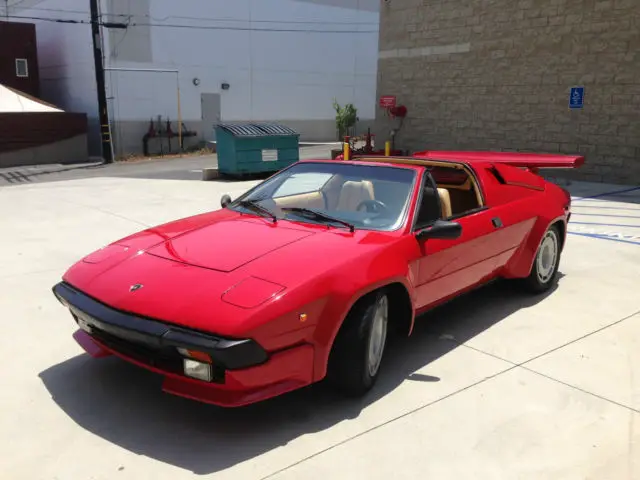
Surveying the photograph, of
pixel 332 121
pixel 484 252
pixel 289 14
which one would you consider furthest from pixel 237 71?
pixel 484 252

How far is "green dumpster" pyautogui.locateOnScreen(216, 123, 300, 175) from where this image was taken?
14.2m

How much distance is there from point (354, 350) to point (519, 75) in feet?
45.9

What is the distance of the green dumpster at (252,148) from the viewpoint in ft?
46.7

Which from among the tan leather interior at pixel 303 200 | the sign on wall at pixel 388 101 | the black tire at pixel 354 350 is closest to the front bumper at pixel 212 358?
the black tire at pixel 354 350

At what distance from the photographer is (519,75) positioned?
15203 mm

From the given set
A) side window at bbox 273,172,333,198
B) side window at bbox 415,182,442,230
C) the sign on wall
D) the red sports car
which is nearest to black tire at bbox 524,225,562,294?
the red sports car

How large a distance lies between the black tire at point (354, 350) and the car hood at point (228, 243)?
0.58 meters

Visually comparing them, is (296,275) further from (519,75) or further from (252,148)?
(519,75)

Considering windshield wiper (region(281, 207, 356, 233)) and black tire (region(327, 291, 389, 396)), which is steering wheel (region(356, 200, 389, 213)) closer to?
windshield wiper (region(281, 207, 356, 233))


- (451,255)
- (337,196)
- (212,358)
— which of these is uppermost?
(337,196)

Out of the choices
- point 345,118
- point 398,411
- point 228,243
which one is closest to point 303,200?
point 228,243

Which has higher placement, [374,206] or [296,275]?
[374,206]

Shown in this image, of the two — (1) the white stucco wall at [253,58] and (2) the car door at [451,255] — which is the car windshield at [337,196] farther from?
(1) the white stucco wall at [253,58]

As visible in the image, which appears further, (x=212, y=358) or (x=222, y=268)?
(x=222, y=268)
